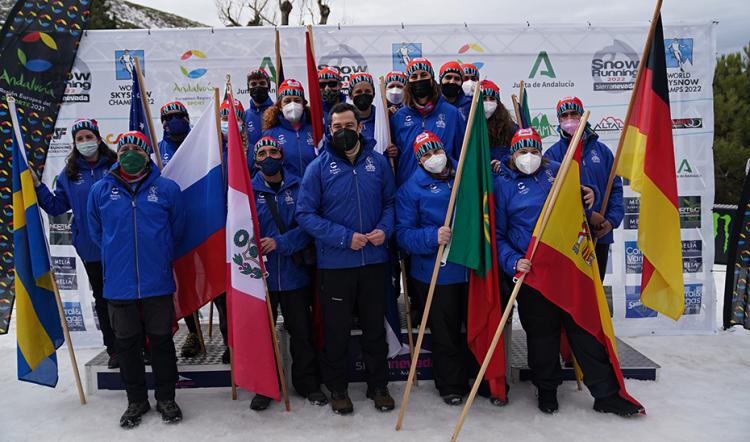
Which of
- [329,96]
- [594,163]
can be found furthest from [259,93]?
[594,163]

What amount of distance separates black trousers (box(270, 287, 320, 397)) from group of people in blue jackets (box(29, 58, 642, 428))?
1cm

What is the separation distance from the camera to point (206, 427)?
12.7 ft

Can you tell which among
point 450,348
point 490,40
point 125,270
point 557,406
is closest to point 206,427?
point 125,270

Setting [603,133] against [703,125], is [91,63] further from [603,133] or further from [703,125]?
[703,125]

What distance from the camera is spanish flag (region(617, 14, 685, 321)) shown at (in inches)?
155

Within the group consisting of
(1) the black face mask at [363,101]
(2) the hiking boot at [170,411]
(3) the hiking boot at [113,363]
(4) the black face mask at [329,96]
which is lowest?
(2) the hiking boot at [170,411]

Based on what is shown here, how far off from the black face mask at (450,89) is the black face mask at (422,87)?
36 cm

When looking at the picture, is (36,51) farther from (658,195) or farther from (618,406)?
(618,406)

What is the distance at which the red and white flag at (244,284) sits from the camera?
391cm

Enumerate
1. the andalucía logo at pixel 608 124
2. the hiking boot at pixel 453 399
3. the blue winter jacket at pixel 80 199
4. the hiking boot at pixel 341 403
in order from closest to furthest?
the hiking boot at pixel 341 403
the hiking boot at pixel 453 399
the blue winter jacket at pixel 80 199
the andalucía logo at pixel 608 124

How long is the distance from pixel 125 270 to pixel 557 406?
324cm

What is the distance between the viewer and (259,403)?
411 centimetres

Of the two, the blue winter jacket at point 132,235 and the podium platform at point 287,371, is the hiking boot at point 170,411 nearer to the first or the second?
the podium platform at point 287,371

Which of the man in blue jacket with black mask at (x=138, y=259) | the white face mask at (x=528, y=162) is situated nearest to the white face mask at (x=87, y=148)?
the man in blue jacket with black mask at (x=138, y=259)
